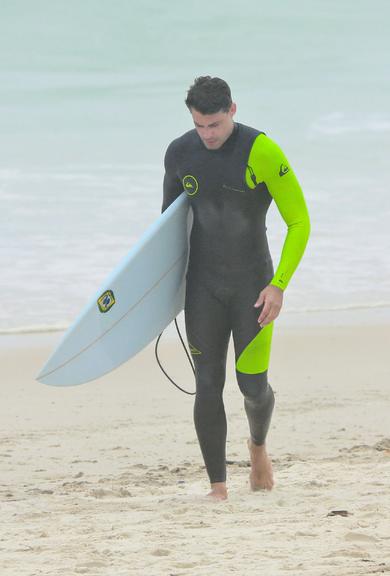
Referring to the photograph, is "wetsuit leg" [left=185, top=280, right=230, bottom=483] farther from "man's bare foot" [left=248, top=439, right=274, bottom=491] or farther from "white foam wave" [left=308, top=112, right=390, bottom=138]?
"white foam wave" [left=308, top=112, right=390, bottom=138]

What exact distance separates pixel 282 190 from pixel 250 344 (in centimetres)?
62

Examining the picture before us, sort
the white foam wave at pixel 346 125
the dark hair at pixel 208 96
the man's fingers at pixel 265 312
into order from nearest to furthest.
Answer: the dark hair at pixel 208 96 < the man's fingers at pixel 265 312 < the white foam wave at pixel 346 125

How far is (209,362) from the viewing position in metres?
4.77

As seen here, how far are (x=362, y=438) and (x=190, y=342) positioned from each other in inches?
63.1

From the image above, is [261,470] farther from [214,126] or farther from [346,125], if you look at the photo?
[346,125]

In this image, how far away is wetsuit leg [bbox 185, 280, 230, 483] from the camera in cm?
476

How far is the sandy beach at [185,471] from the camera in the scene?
383 centimetres

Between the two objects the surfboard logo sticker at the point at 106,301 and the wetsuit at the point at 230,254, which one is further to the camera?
the surfboard logo sticker at the point at 106,301

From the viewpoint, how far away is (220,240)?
15.6 ft

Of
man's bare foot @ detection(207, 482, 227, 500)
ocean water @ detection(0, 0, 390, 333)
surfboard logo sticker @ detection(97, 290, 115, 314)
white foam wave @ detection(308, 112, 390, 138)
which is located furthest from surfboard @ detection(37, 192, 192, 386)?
white foam wave @ detection(308, 112, 390, 138)

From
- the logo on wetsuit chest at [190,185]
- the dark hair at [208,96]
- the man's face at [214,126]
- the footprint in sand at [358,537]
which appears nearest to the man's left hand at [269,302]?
the logo on wetsuit chest at [190,185]

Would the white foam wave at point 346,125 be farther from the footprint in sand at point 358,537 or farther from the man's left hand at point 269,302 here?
the footprint in sand at point 358,537

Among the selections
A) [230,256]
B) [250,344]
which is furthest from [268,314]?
[230,256]

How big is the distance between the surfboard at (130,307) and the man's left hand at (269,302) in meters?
0.53
